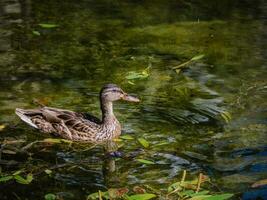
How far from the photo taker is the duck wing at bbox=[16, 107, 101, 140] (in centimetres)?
866

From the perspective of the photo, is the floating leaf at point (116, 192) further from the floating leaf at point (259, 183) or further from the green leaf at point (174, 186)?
the floating leaf at point (259, 183)

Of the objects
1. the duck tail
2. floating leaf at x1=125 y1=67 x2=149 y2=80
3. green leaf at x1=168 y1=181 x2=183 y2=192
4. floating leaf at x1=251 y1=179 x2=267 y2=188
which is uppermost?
floating leaf at x1=125 y1=67 x2=149 y2=80

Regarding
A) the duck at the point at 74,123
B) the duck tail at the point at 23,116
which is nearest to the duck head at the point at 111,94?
the duck at the point at 74,123

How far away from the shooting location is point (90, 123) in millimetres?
8781

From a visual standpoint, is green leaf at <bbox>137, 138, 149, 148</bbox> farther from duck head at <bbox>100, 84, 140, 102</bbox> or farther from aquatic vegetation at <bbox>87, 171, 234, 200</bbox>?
aquatic vegetation at <bbox>87, 171, 234, 200</bbox>

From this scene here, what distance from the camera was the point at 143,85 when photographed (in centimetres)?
1055

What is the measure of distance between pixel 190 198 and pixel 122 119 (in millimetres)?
3244

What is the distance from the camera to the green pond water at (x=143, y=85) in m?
7.46

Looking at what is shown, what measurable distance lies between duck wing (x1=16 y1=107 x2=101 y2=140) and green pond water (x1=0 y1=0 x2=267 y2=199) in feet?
0.52

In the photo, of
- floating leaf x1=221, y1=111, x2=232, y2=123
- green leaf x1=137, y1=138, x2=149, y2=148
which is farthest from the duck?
floating leaf x1=221, y1=111, x2=232, y2=123

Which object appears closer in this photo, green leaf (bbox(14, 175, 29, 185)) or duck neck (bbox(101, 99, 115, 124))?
green leaf (bbox(14, 175, 29, 185))

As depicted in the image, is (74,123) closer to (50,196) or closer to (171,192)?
(50,196)

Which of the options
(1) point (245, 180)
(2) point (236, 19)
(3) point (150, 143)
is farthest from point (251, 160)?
(2) point (236, 19)

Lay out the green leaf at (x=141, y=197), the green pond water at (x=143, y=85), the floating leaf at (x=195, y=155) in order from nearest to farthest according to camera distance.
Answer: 1. the green leaf at (x=141, y=197)
2. the green pond water at (x=143, y=85)
3. the floating leaf at (x=195, y=155)
